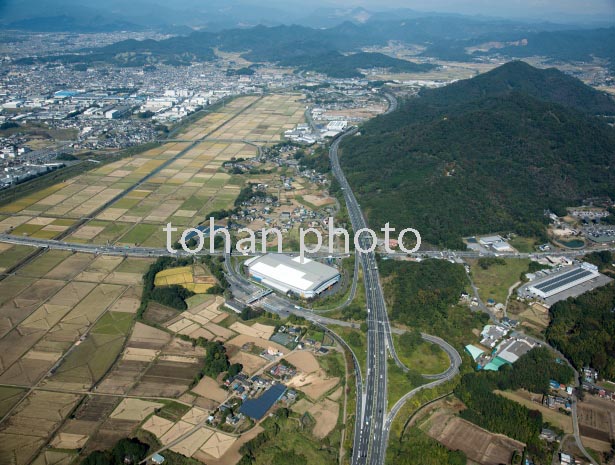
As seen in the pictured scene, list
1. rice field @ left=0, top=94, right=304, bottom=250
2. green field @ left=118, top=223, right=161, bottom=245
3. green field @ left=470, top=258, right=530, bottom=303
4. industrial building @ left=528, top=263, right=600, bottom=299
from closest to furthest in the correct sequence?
industrial building @ left=528, top=263, right=600, bottom=299, green field @ left=470, top=258, right=530, bottom=303, green field @ left=118, top=223, right=161, bottom=245, rice field @ left=0, top=94, right=304, bottom=250

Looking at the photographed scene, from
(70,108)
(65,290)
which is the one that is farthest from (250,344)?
(70,108)

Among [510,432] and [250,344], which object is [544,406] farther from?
[250,344]

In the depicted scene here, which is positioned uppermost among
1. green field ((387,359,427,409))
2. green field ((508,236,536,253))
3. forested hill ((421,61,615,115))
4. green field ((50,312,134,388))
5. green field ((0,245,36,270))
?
forested hill ((421,61,615,115))

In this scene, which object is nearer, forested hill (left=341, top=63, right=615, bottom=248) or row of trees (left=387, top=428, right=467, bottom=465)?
row of trees (left=387, top=428, right=467, bottom=465)

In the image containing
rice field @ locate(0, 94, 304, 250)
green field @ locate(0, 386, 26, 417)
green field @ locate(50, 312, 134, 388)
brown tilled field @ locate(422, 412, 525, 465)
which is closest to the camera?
brown tilled field @ locate(422, 412, 525, 465)

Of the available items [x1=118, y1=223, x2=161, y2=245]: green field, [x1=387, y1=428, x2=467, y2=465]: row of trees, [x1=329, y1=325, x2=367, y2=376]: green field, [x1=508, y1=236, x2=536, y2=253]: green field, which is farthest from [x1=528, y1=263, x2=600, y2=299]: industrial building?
[x1=118, y1=223, x2=161, y2=245]: green field

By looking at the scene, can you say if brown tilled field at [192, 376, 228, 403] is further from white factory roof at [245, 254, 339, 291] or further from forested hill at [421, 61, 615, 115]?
forested hill at [421, 61, 615, 115]

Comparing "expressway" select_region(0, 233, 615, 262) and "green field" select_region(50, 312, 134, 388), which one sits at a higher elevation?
"expressway" select_region(0, 233, 615, 262)

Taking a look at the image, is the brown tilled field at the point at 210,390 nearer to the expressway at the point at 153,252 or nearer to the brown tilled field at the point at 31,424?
the brown tilled field at the point at 31,424
